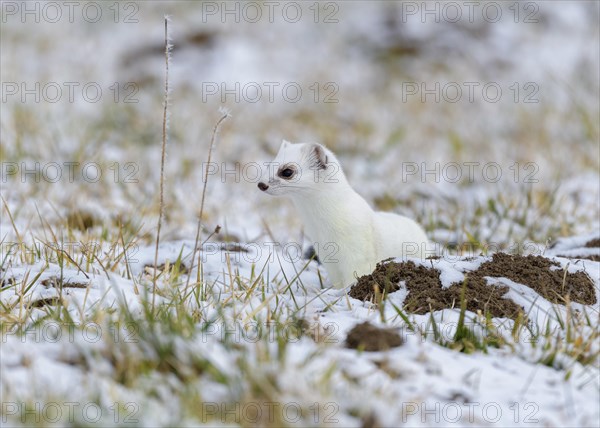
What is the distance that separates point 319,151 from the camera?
3.64 metres

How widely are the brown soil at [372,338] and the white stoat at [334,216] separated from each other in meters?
1.14

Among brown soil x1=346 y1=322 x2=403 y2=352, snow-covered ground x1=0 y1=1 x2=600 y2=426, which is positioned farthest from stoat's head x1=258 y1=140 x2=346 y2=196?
brown soil x1=346 y1=322 x2=403 y2=352

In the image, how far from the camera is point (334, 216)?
3.64 meters

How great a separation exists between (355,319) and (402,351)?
393 millimetres

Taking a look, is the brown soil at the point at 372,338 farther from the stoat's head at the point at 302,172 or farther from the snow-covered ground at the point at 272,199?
the stoat's head at the point at 302,172

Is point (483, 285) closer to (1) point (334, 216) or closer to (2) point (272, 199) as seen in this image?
(1) point (334, 216)

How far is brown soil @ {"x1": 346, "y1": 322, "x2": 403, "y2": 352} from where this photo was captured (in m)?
2.34

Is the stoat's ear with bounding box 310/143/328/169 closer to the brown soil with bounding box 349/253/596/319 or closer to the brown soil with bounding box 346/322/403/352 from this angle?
the brown soil with bounding box 349/253/596/319

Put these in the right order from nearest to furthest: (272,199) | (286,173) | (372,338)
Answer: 1. (372,338)
2. (286,173)
3. (272,199)

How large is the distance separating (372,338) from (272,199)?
3.96 meters

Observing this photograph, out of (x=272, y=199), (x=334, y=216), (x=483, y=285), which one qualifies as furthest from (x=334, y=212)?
(x=272, y=199)

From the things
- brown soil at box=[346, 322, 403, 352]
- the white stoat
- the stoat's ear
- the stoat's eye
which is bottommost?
brown soil at box=[346, 322, 403, 352]

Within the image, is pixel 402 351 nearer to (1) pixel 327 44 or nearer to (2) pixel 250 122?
(2) pixel 250 122

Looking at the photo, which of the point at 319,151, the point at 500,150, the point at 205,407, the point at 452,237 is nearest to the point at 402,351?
the point at 205,407
